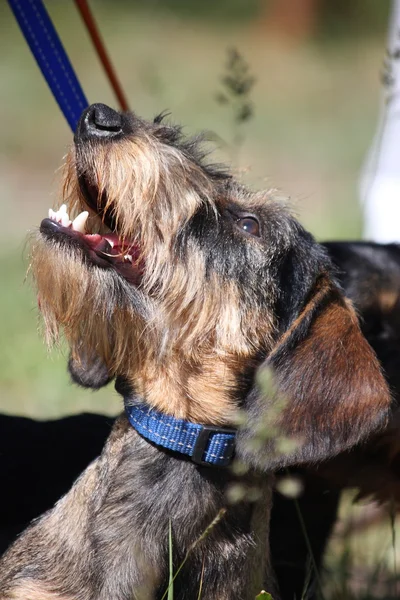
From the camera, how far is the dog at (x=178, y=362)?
129 inches

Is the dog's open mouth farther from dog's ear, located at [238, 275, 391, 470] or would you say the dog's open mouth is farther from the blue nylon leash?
the blue nylon leash

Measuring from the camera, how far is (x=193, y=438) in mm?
3352

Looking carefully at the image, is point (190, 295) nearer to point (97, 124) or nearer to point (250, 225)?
point (250, 225)

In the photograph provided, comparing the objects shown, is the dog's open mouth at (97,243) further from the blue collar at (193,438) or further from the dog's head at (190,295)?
the blue collar at (193,438)

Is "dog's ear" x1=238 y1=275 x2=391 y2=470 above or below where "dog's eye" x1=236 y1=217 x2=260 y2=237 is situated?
below

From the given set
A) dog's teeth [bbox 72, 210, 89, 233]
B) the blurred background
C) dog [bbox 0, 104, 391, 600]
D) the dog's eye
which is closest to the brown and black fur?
the blurred background

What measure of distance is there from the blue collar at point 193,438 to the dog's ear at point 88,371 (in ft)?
1.22

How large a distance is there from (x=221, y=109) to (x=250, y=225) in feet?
39.7

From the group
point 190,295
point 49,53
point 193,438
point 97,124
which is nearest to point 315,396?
point 193,438

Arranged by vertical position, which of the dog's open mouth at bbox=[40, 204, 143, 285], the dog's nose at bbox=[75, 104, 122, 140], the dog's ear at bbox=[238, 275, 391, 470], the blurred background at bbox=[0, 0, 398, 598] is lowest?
the blurred background at bbox=[0, 0, 398, 598]

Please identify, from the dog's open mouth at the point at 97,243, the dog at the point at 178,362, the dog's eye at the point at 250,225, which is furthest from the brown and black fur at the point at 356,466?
the dog's open mouth at the point at 97,243

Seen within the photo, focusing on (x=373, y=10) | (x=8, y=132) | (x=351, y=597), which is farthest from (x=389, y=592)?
(x=373, y=10)

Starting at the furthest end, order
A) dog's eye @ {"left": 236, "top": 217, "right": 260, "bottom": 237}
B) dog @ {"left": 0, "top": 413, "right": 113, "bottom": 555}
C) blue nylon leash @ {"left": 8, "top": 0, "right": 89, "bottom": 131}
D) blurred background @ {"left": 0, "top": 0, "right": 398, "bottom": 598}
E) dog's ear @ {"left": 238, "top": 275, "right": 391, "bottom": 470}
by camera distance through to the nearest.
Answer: blurred background @ {"left": 0, "top": 0, "right": 398, "bottom": 598}, blue nylon leash @ {"left": 8, "top": 0, "right": 89, "bottom": 131}, dog @ {"left": 0, "top": 413, "right": 113, "bottom": 555}, dog's eye @ {"left": 236, "top": 217, "right": 260, "bottom": 237}, dog's ear @ {"left": 238, "top": 275, "right": 391, "bottom": 470}

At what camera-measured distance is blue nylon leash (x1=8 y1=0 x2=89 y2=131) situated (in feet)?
13.5
